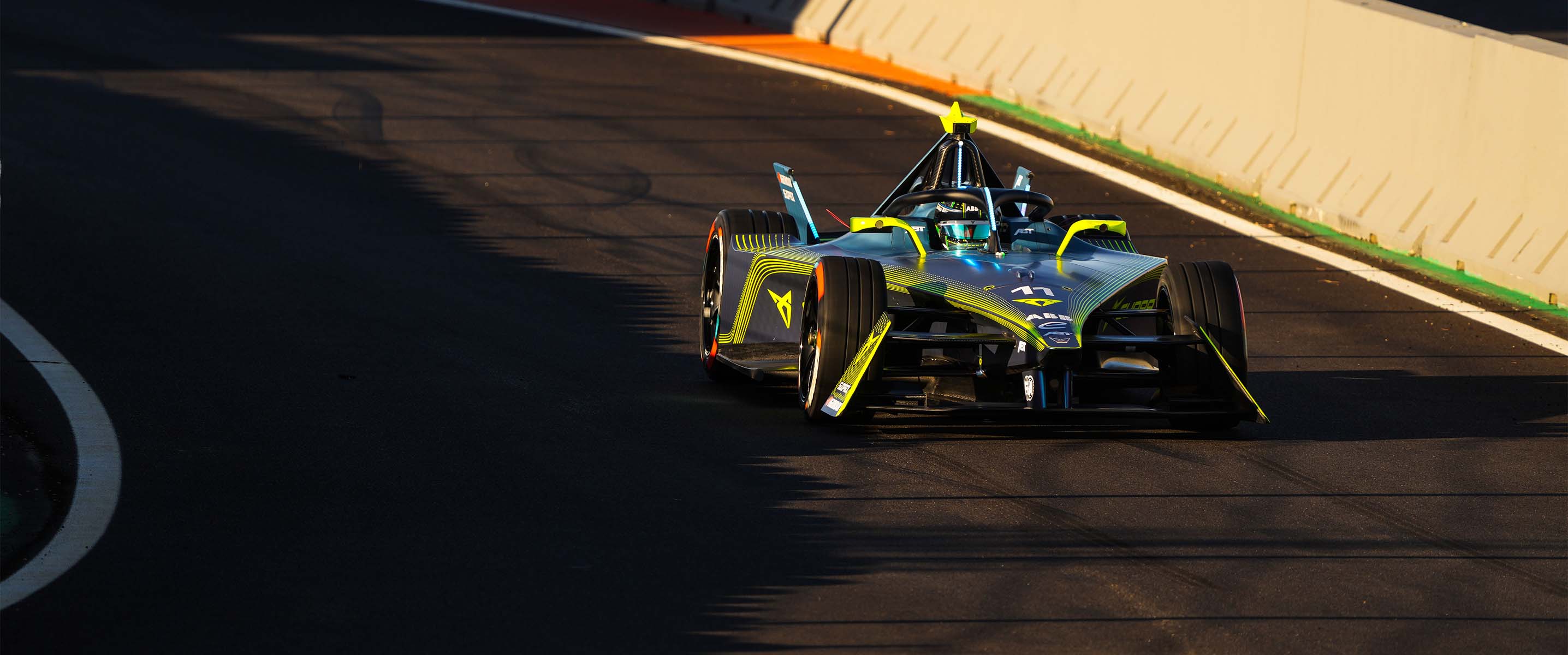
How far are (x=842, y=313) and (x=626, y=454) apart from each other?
130cm

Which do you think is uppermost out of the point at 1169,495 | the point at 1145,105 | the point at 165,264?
the point at 1145,105

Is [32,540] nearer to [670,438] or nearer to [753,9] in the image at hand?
[670,438]

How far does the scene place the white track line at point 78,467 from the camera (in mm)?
8258

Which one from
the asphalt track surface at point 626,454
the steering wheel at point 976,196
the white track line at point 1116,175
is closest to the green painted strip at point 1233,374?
the asphalt track surface at point 626,454

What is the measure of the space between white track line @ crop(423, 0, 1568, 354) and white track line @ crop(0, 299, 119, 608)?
8.89 metres

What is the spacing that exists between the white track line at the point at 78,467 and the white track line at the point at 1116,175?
8.89 m

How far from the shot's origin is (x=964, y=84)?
2288 cm

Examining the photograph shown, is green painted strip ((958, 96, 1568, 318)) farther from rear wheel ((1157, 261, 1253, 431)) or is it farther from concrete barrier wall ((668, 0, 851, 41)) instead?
rear wheel ((1157, 261, 1253, 431))

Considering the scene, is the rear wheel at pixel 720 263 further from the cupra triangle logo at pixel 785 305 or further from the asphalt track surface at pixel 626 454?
the cupra triangle logo at pixel 785 305

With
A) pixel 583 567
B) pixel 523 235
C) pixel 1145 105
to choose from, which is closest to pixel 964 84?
pixel 1145 105

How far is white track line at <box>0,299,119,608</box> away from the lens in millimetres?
8258

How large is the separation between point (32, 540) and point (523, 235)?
26.6 ft

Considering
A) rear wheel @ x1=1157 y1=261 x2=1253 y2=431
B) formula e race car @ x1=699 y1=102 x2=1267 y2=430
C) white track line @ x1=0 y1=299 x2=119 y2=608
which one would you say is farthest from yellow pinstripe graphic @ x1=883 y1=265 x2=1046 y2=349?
white track line @ x1=0 y1=299 x2=119 y2=608

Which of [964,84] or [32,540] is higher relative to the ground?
[964,84]
